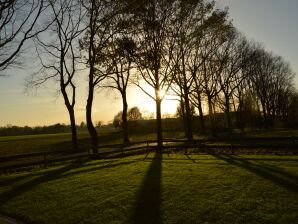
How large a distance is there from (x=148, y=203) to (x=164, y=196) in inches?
32.2

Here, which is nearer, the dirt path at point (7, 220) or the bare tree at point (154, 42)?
the dirt path at point (7, 220)

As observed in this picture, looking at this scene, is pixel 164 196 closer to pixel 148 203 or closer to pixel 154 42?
pixel 148 203

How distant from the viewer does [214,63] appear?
4178 cm

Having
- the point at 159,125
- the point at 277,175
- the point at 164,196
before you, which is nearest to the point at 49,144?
the point at 159,125

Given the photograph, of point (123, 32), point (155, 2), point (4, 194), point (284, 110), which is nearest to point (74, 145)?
point (123, 32)

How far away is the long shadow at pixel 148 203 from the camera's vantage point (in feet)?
26.4

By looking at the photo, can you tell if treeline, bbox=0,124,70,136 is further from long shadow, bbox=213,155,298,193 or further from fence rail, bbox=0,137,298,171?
long shadow, bbox=213,155,298,193

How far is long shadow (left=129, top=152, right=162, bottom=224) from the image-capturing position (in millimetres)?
8039

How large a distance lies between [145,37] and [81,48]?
234 inches

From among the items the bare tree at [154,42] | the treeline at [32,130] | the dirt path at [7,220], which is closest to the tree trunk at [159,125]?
the bare tree at [154,42]

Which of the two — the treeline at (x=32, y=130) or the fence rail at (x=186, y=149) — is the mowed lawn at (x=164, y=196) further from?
the treeline at (x=32, y=130)

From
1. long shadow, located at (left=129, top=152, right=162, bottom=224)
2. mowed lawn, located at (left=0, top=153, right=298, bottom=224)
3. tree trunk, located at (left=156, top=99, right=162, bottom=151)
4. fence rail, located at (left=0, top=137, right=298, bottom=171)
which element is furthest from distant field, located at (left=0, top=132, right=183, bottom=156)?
long shadow, located at (left=129, top=152, right=162, bottom=224)

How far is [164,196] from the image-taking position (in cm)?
1005

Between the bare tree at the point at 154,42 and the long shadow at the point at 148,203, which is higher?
the bare tree at the point at 154,42
